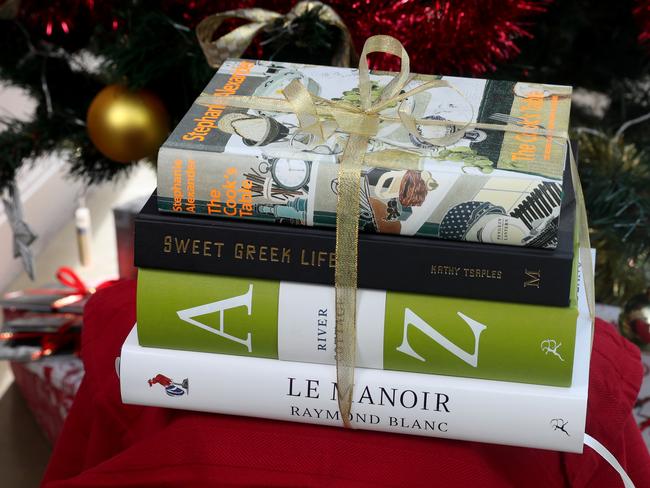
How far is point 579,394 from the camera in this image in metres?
0.48

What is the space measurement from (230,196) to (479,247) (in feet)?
0.46

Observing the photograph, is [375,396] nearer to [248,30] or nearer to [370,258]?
[370,258]

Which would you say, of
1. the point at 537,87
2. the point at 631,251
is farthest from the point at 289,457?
the point at 631,251

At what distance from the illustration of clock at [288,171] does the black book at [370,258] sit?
0.09ft

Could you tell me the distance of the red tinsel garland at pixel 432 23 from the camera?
0.77 metres

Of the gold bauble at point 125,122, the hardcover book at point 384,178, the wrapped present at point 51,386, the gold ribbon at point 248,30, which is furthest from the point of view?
the wrapped present at point 51,386

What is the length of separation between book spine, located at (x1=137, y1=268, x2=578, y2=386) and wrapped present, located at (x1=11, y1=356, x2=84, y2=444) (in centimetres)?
56

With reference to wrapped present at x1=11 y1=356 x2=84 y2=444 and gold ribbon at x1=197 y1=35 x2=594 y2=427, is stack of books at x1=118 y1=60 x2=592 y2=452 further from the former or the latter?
wrapped present at x1=11 y1=356 x2=84 y2=444

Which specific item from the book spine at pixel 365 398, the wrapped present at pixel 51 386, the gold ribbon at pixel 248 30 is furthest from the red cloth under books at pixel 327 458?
the wrapped present at pixel 51 386

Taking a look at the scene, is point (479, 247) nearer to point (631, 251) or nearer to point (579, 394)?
point (579, 394)

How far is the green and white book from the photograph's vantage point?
1.55 feet

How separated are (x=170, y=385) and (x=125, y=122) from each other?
1.31ft

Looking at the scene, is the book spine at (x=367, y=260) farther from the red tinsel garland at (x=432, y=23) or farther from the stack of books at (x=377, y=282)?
the red tinsel garland at (x=432, y=23)

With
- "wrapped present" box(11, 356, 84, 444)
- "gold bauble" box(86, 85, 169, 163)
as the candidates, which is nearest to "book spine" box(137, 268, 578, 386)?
"gold bauble" box(86, 85, 169, 163)
